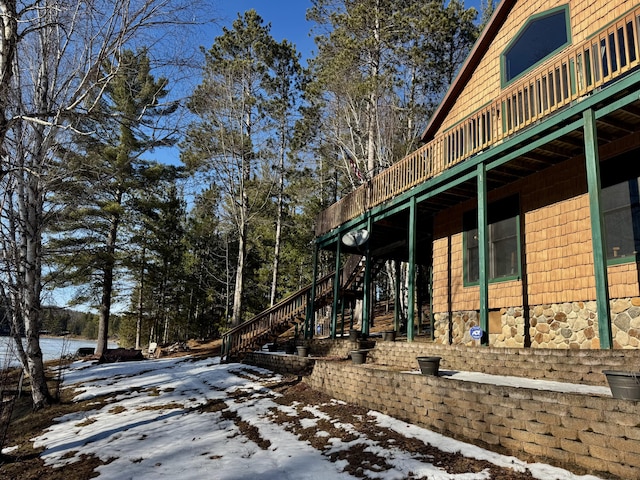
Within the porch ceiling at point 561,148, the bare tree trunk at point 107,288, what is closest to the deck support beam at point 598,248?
the porch ceiling at point 561,148

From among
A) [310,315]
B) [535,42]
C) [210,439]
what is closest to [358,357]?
[210,439]

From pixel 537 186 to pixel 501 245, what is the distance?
145 cm

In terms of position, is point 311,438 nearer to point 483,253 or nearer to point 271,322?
point 483,253

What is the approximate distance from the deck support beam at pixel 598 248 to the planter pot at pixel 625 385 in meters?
2.00

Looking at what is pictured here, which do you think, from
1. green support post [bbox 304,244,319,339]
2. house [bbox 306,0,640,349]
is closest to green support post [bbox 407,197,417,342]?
house [bbox 306,0,640,349]

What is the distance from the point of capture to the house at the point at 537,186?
5.99 meters

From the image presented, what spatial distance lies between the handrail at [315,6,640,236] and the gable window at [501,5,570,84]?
0.63 meters

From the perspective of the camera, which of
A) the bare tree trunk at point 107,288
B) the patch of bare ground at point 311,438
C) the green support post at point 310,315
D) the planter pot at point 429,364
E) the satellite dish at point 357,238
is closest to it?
the patch of bare ground at point 311,438

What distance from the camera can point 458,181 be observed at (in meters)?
8.52

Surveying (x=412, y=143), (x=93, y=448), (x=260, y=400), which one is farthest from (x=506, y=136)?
(x=412, y=143)

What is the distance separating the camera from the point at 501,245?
871 centimetres

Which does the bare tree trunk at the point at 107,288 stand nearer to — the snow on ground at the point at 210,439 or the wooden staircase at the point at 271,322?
the wooden staircase at the point at 271,322

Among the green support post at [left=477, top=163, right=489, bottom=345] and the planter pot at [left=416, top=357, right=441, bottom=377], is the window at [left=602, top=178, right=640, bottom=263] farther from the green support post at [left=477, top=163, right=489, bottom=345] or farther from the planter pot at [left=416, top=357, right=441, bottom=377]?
the planter pot at [left=416, top=357, right=441, bottom=377]

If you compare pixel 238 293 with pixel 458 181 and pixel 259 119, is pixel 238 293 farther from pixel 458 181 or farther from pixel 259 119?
pixel 458 181
